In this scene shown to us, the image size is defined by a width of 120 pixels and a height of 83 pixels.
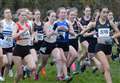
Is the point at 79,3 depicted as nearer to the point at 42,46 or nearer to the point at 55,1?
the point at 55,1

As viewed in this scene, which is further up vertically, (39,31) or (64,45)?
(39,31)

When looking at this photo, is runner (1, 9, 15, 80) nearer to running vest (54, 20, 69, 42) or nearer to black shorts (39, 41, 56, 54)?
black shorts (39, 41, 56, 54)

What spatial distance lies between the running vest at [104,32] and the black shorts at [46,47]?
2.23 metres

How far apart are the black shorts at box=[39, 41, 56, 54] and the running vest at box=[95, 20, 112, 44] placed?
2234 millimetres

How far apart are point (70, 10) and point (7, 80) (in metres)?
Answer: 3.18

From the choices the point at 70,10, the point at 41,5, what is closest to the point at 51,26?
the point at 70,10

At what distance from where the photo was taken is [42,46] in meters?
15.2

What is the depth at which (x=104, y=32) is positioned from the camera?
1273 centimetres

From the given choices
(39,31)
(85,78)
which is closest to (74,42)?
(39,31)

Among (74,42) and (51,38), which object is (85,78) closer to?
(74,42)

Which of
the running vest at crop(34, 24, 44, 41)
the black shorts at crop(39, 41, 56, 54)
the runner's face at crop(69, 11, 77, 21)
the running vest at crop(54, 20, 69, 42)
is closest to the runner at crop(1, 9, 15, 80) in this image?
the black shorts at crop(39, 41, 56, 54)

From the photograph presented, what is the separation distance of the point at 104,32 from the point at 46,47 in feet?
9.04

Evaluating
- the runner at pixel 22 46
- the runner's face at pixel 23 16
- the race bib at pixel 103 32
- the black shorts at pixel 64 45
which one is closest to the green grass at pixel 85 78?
the black shorts at pixel 64 45

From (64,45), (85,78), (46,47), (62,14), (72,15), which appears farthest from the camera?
(72,15)
